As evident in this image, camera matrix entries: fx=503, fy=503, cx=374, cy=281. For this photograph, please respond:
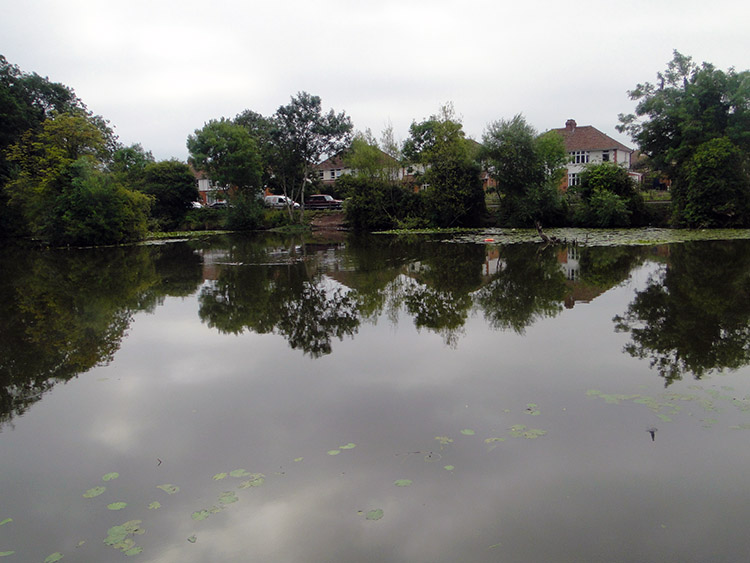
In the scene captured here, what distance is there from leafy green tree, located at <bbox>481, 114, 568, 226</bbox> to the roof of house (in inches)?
657

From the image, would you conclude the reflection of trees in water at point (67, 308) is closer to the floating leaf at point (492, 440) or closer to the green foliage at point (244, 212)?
Answer: the floating leaf at point (492, 440)

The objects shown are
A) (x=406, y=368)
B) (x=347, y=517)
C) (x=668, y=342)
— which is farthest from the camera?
(x=668, y=342)

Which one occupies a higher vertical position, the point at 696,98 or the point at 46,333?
the point at 696,98

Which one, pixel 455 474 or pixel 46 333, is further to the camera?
pixel 46 333

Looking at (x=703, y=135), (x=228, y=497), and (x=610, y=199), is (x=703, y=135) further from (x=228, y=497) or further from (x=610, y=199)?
(x=228, y=497)

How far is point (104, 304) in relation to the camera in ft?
42.7

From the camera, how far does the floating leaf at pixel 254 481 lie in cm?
445

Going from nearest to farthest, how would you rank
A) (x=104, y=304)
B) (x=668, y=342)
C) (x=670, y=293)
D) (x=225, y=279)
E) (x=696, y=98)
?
(x=668, y=342) < (x=670, y=293) < (x=104, y=304) < (x=225, y=279) < (x=696, y=98)

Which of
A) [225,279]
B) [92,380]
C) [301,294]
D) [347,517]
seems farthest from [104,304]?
[347,517]

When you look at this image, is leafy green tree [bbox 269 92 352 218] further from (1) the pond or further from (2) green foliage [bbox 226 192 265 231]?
(1) the pond

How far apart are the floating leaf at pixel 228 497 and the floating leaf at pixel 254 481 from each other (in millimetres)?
110

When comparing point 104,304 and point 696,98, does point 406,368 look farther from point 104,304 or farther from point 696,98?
point 696,98

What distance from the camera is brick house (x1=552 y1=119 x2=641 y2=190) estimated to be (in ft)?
167

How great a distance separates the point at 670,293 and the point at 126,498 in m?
11.9
